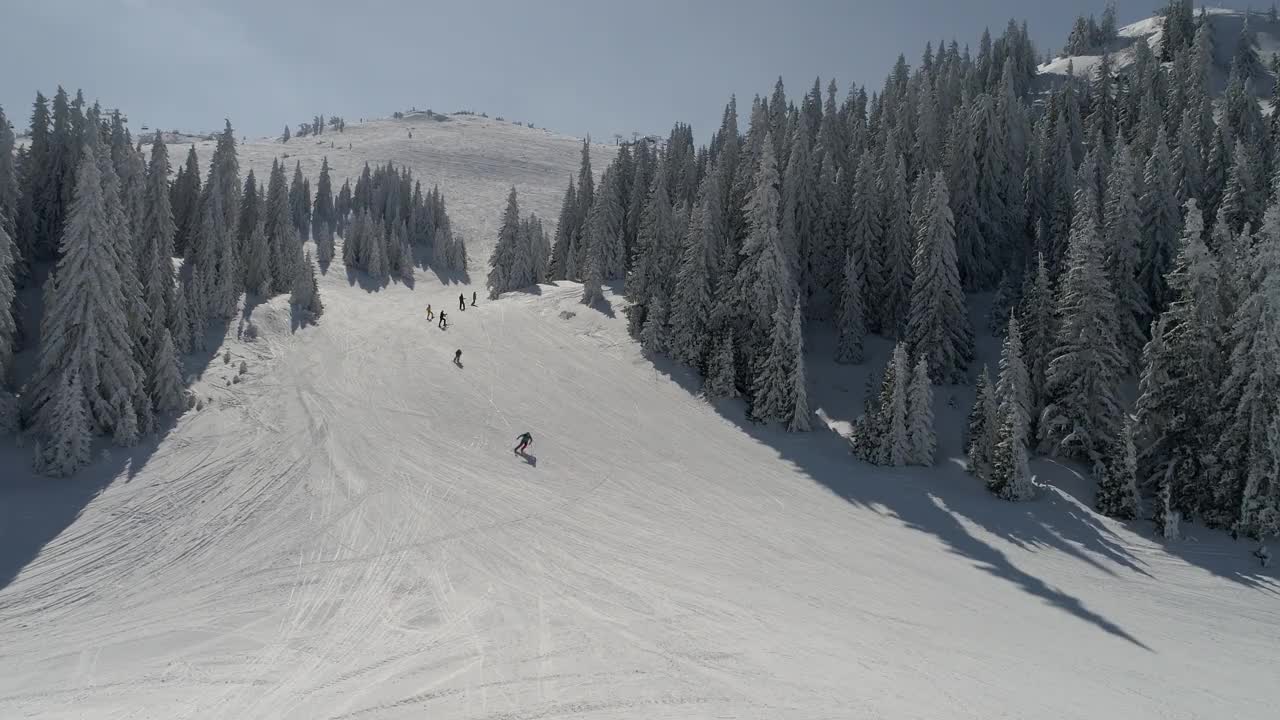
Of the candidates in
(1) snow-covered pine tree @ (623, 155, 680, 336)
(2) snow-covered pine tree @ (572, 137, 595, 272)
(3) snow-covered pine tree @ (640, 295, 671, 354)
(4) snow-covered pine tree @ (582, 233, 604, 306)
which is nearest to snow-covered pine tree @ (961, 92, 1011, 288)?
(1) snow-covered pine tree @ (623, 155, 680, 336)

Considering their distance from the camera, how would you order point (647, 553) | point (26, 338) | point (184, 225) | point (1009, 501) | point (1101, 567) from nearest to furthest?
point (647, 553), point (1101, 567), point (1009, 501), point (26, 338), point (184, 225)

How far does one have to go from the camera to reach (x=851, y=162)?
55.7 metres

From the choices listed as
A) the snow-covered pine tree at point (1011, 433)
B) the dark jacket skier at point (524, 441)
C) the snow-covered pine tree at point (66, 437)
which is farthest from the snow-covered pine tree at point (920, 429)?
the snow-covered pine tree at point (66, 437)

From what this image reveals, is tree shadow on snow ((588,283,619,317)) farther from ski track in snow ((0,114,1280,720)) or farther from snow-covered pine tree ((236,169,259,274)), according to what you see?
snow-covered pine tree ((236,169,259,274))

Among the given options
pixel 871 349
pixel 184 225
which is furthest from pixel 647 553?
pixel 184 225

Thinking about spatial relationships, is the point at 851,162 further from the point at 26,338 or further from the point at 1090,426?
the point at 26,338

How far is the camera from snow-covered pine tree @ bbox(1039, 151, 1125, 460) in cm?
2967

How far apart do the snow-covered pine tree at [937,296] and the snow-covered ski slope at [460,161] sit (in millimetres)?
73287

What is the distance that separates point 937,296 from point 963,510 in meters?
15.8

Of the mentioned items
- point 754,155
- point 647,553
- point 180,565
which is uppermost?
point 754,155

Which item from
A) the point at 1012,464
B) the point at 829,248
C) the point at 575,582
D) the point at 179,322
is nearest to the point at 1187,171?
the point at 829,248

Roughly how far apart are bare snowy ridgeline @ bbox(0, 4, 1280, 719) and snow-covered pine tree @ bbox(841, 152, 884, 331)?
0.27 m

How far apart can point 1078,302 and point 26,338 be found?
168 ft

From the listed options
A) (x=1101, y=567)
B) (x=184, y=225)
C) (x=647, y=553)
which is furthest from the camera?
(x=184, y=225)
